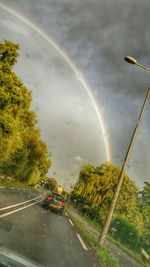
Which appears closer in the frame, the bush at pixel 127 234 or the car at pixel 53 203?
the car at pixel 53 203

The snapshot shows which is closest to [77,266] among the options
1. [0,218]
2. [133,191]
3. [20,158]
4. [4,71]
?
[0,218]

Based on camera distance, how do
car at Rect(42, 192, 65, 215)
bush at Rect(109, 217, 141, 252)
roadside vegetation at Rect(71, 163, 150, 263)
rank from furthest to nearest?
1. roadside vegetation at Rect(71, 163, 150, 263)
2. bush at Rect(109, 217, 141, 252)
3. car at Rect(42, 192, 65, 215)

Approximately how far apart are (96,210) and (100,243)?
39.0 m

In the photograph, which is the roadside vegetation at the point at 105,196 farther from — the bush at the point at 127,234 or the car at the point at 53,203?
the car at the point at 53,203

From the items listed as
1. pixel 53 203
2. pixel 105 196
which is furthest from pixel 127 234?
pixel 105 196

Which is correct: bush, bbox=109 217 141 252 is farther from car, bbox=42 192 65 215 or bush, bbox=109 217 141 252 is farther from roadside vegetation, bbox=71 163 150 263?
car, bbox=42 192 65 215

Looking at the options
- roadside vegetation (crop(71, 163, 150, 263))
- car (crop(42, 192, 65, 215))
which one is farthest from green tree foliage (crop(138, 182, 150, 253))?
car (crop(42, 192, 65, 215))

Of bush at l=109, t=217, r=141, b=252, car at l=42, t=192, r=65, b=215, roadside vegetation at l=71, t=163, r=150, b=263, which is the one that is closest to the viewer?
car at l=42, t=192, r=65, b=215

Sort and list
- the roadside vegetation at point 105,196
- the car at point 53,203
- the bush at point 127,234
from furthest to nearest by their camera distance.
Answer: the roadside vegetation at point 105,196 → the bush at point 127,234 → the car at point 53,203

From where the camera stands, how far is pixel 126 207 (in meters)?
50.7

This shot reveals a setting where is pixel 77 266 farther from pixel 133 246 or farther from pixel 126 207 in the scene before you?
pixel 126 207

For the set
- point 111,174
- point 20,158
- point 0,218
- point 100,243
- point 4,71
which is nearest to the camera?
point 0,218

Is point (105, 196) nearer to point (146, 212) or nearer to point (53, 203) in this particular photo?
point (146, 212)

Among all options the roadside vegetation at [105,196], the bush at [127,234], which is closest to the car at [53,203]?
the bush at [127,234]
